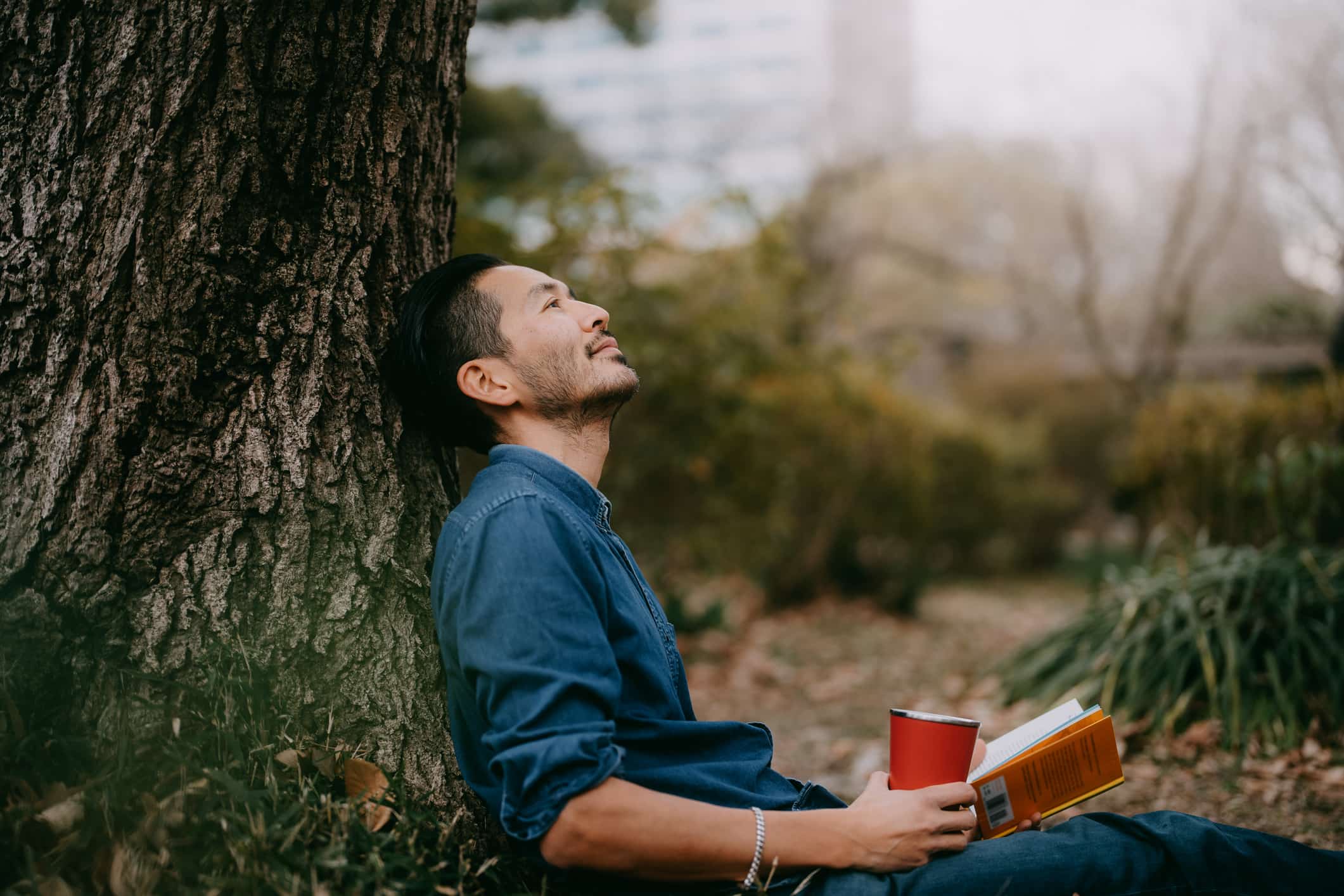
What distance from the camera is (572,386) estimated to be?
1941mm

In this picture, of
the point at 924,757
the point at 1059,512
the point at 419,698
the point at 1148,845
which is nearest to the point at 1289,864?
the point at 1148,845

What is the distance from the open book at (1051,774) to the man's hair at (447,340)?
4.35 ft

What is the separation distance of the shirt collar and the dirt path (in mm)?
2252

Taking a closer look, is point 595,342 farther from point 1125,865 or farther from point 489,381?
point 1125,865

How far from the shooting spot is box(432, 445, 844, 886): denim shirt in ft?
4.68

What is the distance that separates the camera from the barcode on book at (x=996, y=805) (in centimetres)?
184

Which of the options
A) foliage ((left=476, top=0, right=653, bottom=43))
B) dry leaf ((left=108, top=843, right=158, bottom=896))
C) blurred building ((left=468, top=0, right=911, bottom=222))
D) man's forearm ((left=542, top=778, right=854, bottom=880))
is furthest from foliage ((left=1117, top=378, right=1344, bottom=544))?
foliage ((left=476, top=0, right=653, bottom=43))

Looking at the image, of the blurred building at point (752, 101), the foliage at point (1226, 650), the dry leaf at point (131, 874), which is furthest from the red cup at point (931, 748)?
the blurred building at point (752, 101)

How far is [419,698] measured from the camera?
192 cm

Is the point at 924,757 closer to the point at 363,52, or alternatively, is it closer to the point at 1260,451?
the point at 363,52

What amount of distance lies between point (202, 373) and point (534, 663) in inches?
38.3

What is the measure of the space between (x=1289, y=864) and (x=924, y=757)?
815 millimetres

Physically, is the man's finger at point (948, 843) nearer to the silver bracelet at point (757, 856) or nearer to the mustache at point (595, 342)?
the silver bracelet at point (757, 856)

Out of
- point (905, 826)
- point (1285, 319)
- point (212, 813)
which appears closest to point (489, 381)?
point (212, 813)
